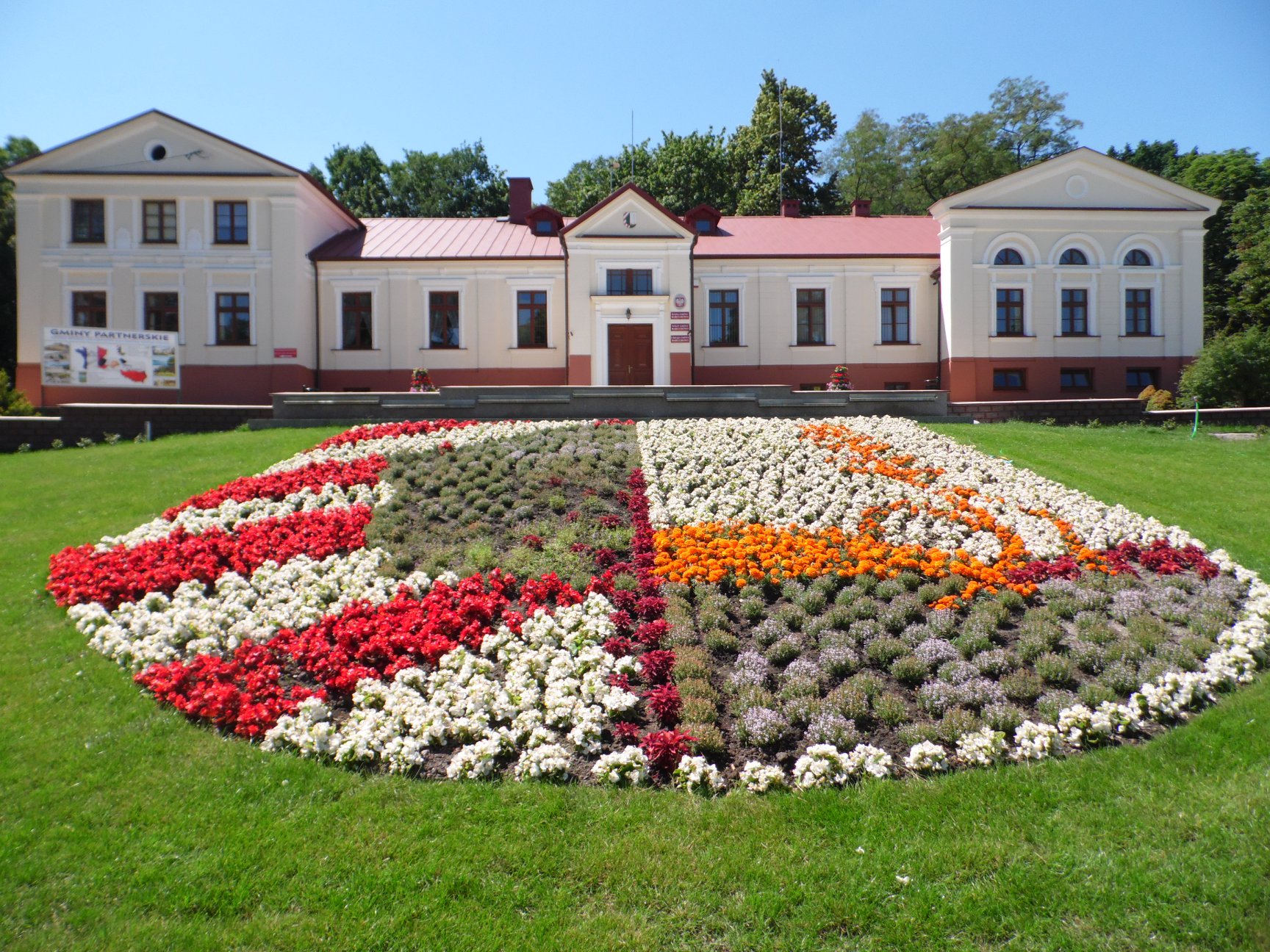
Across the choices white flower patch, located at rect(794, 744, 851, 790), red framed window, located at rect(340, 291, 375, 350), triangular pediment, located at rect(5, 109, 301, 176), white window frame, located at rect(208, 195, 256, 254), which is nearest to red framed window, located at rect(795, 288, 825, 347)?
red framed window, located at rect(340, 291, 375, 350)

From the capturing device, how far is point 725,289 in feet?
96.1

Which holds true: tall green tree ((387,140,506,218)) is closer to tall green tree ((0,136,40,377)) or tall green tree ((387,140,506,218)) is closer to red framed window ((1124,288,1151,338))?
tall green tree ((0,136,40,377))

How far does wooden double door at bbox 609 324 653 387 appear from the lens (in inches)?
1081

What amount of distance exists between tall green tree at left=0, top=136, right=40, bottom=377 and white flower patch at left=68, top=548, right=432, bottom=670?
33.3 meters

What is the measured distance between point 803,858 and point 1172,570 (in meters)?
6.47

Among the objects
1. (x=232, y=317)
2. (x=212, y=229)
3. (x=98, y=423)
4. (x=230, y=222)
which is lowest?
(x=98, y=423)

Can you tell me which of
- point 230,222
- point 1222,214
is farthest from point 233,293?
point 1222,214

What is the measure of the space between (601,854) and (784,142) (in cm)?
4863

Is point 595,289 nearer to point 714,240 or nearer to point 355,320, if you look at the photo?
point 714,240

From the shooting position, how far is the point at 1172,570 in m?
8.78

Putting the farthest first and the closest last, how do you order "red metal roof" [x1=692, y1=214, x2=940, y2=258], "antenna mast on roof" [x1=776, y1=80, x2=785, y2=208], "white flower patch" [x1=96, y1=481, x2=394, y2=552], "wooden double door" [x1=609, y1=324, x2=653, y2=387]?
"antenna mast on roof" [x1=776, y1=80, x2=785, y2=208] → "red metal roof" [x1=692, y1=214, x2=940, y2=258] → "wooden double door" [x1=609, y1=324, x2=653, y2=387] → "white flower patch" [x1=96, y1=481, x2=394, y2=552]

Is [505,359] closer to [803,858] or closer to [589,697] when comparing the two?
[589,697]

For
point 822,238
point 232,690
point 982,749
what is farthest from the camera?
point 822,238

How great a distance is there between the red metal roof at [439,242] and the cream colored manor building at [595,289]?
137mm
